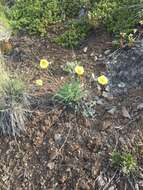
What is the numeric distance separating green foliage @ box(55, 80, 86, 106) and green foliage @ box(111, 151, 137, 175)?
0.67 m

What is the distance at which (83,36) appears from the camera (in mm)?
5410

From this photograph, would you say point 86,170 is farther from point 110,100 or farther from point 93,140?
point 110,100

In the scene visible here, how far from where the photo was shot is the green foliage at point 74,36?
17.6 feet

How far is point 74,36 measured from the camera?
5.42 metres

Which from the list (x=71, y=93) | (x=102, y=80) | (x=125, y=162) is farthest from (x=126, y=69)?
(x=125, y=162)

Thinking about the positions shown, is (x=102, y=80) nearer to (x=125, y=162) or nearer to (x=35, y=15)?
(x=125, y=162)

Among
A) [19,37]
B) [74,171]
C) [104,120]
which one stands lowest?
[74,171]

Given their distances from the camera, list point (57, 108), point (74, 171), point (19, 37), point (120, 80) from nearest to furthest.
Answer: point (74, 171) → point (57, 108) → point (120, 80) → point (19, 37)

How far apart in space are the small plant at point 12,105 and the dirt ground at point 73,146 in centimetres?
9

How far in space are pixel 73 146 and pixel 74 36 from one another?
159 centimetres

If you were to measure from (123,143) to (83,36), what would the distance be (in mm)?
1640

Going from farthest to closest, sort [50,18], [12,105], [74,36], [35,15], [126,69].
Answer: [35,15], [50,18], [74,36], [126,69], [12,105]

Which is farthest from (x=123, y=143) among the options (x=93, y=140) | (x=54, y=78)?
(x=54, y=78)

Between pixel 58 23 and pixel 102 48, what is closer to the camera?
pixel 102 48
